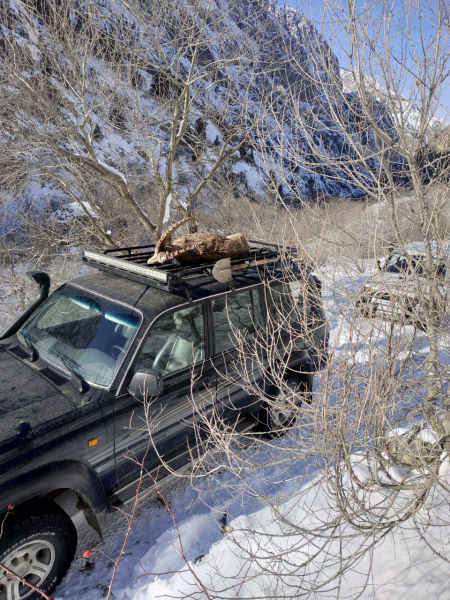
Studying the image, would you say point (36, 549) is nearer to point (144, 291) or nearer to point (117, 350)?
point (117, 350)

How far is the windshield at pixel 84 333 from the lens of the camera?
276cm

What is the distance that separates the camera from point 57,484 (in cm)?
231

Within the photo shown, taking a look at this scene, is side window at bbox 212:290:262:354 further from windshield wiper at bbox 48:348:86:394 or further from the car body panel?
windshield wiper at bbox 48:348:86:394

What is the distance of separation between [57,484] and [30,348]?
1.25 metres

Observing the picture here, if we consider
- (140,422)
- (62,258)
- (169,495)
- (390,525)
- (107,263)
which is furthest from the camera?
(62,258)

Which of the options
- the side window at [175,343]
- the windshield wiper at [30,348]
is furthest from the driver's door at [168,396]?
the windshield wiper at [30,348]

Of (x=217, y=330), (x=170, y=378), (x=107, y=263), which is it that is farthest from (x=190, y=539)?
(x=107, y=263)

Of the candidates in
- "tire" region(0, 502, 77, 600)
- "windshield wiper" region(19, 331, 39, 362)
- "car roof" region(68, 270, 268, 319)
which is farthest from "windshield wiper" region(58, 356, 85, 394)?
"tire" region(0, 502, 77, 600)

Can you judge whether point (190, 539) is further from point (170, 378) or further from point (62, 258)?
point (62, 258)

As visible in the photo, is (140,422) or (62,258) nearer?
(140,422)

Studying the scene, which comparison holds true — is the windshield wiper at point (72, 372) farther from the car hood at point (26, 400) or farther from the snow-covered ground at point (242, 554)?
the snow-covered ground at point (242, 554)

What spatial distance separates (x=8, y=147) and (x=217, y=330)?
5898mm

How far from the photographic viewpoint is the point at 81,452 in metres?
2.45

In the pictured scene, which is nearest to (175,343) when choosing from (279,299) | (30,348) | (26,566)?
(30,348)
